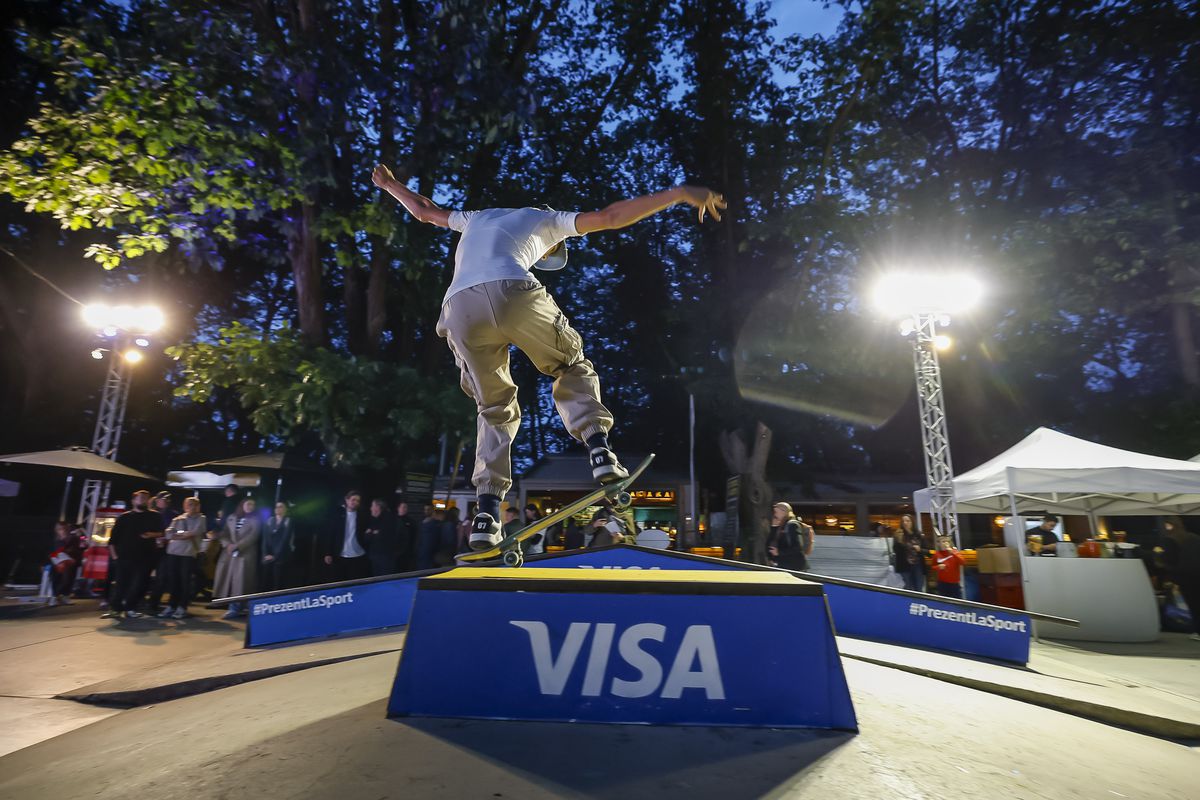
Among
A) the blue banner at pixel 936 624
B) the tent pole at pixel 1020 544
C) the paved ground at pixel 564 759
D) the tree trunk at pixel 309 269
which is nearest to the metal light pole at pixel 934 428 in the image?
the tent pole at pixel 1020 544

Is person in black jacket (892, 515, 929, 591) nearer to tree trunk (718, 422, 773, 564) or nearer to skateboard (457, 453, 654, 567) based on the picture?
tree trunk (718, 422, 773, 564)

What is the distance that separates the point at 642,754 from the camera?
1878mm

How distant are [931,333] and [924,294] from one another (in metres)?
0.80

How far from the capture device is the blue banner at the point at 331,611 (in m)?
5.78

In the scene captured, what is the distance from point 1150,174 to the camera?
49.5 feet

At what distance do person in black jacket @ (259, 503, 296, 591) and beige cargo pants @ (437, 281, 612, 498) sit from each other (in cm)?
694

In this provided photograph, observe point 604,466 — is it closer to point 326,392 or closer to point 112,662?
point 112,662

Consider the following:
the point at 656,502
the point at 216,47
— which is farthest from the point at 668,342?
the point at 216,47

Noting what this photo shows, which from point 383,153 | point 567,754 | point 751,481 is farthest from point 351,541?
point 751,481

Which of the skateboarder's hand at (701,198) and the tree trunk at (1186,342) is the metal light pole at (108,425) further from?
A: the tree trunk at (1186,342)

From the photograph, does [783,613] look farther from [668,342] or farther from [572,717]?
[668,342]

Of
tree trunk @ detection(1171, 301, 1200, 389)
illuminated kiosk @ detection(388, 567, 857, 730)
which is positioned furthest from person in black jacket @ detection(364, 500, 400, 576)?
tree trunk @ detection(1171, 301, 1200, 389)

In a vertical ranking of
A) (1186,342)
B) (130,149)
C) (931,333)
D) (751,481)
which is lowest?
(751,481)

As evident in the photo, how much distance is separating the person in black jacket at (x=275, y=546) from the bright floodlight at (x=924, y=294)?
36.3ft
